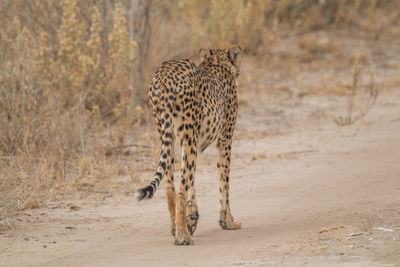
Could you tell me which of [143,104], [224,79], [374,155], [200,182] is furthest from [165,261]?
[143,104]

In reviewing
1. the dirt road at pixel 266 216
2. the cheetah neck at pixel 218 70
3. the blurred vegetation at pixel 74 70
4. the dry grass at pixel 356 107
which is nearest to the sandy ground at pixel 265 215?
the dirt road at pixel 266 216

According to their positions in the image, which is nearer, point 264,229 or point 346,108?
point 264,229

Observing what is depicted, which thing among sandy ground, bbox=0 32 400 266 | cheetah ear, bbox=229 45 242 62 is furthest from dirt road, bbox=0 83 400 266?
cheetah ear, bbox=229 45 242 62

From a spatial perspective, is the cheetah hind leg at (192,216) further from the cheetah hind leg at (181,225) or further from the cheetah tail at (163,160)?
the cheetah tail at (163,160)

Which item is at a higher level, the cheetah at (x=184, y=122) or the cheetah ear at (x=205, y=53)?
the cheetah ear at (x=205, y=53)

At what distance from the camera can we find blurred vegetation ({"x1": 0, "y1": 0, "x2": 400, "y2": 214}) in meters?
7.05

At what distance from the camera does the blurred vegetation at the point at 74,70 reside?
7.05 meters

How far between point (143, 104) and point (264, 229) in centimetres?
521

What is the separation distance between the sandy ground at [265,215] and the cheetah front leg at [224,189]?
0.09 meters

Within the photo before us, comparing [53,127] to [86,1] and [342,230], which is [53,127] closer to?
[86,1]

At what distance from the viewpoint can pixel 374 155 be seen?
311 inches

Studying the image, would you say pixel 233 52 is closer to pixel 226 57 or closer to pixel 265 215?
pixel 226 57

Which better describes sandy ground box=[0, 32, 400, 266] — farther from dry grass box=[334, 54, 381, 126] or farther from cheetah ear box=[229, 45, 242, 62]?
cheetah ear box=[229, 45, 242, 62]

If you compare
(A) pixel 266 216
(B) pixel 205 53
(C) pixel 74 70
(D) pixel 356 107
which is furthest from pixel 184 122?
(D) pixel 356 107
